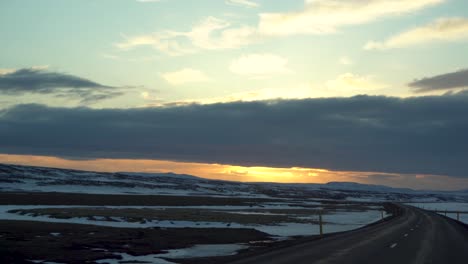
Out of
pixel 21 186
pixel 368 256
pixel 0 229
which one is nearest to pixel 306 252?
pixel 368 256

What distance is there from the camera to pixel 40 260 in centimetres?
2041

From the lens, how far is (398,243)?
1067 inches

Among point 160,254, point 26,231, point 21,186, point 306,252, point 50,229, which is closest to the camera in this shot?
point 306,252

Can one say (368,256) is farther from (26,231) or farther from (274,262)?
(26,231)

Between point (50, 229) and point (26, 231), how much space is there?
2.43m

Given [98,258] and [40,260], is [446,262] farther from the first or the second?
[40,260]

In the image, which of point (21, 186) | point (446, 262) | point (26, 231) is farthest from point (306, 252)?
point (21, 186)

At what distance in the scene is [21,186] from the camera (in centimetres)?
14225

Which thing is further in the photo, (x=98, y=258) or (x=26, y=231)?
(x=26, y=231)

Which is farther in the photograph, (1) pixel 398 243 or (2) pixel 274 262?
(1) pixel 398 243

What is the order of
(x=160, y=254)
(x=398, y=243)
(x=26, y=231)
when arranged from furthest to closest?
(x=26, y=231) < (x=398, y=243) < (x=160, y=254)

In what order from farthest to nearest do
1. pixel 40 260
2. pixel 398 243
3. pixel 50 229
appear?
1. pixel 50 229
2. pixel 398 243
3. pixel 40 260

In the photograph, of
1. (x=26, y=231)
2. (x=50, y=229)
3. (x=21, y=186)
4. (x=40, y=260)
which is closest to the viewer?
(x=40, y=260)

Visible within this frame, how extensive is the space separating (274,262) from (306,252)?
14.2ft
